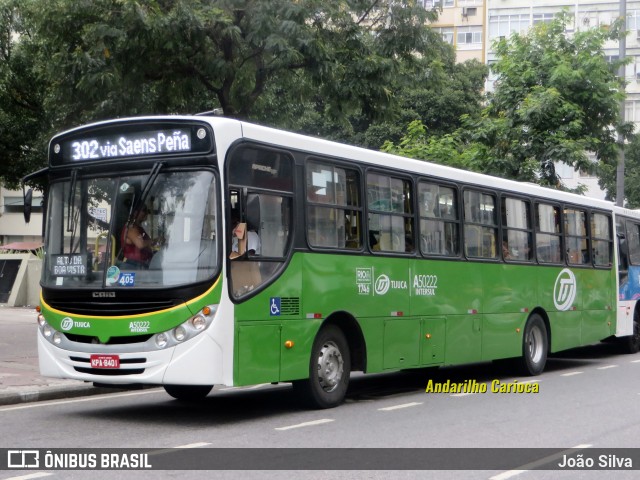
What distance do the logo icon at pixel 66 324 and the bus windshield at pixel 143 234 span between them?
37 cm

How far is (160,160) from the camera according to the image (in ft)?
33.3

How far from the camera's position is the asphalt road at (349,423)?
28.6 ft

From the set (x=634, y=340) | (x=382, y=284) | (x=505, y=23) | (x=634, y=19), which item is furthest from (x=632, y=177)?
(x=382, y=284)

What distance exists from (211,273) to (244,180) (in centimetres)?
109

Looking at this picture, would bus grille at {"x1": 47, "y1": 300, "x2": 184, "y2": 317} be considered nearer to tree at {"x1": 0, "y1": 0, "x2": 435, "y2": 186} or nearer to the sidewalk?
the sidewalk

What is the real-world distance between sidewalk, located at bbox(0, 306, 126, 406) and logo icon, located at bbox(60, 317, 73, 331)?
72.8 inches

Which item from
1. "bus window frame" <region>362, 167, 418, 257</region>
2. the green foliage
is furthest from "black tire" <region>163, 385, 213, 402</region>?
the green foliage

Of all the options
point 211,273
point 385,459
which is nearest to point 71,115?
point 211,273

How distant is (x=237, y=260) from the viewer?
10.1m

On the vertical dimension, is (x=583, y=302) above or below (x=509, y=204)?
below

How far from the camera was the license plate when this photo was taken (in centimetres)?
993

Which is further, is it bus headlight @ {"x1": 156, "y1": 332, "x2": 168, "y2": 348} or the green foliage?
the green foliage

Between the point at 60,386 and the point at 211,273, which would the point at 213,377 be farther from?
the point at 60,386

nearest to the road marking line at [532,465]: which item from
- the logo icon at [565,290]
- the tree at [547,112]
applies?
the logo icon at [565,290]
